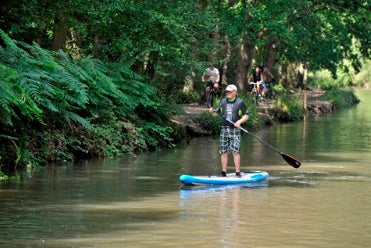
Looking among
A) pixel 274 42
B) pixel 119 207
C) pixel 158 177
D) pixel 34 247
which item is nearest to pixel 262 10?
pixel 274 42

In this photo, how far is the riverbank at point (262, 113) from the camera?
94.0 ft

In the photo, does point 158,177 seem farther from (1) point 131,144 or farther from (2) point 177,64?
(2) point 177,64

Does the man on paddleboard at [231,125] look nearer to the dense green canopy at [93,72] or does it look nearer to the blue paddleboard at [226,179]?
the blue paddleboard at [226,179]

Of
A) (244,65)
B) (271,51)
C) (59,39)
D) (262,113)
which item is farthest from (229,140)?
(271,51)

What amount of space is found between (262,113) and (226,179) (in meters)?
19.6

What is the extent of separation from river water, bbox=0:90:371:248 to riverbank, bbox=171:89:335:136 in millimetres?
5173

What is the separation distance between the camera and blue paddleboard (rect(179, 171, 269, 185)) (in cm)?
1703

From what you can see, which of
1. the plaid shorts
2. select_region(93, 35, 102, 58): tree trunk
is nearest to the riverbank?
select_region(93, 35, 102, 58): tree trunk

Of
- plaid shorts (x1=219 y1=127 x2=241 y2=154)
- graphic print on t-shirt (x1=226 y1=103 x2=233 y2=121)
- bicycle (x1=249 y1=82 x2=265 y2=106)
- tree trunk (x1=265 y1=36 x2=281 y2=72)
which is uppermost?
tree trunk (x1=265 y1=36 x2=281 y2=72)

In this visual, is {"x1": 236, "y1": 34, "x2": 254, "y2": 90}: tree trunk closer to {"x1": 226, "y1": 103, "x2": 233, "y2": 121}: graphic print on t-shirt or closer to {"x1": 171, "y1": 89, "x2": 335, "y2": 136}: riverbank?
{"x1": 171, "y1": 89, "x2": 335, "y2": 136}: riverbank

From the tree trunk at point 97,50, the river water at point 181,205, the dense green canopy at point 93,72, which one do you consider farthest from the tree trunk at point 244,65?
the river water at point 181,205

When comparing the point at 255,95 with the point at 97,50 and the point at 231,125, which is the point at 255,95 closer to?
the point at 97,50

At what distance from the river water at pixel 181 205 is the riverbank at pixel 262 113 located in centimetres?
517

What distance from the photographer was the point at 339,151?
25.4 m
